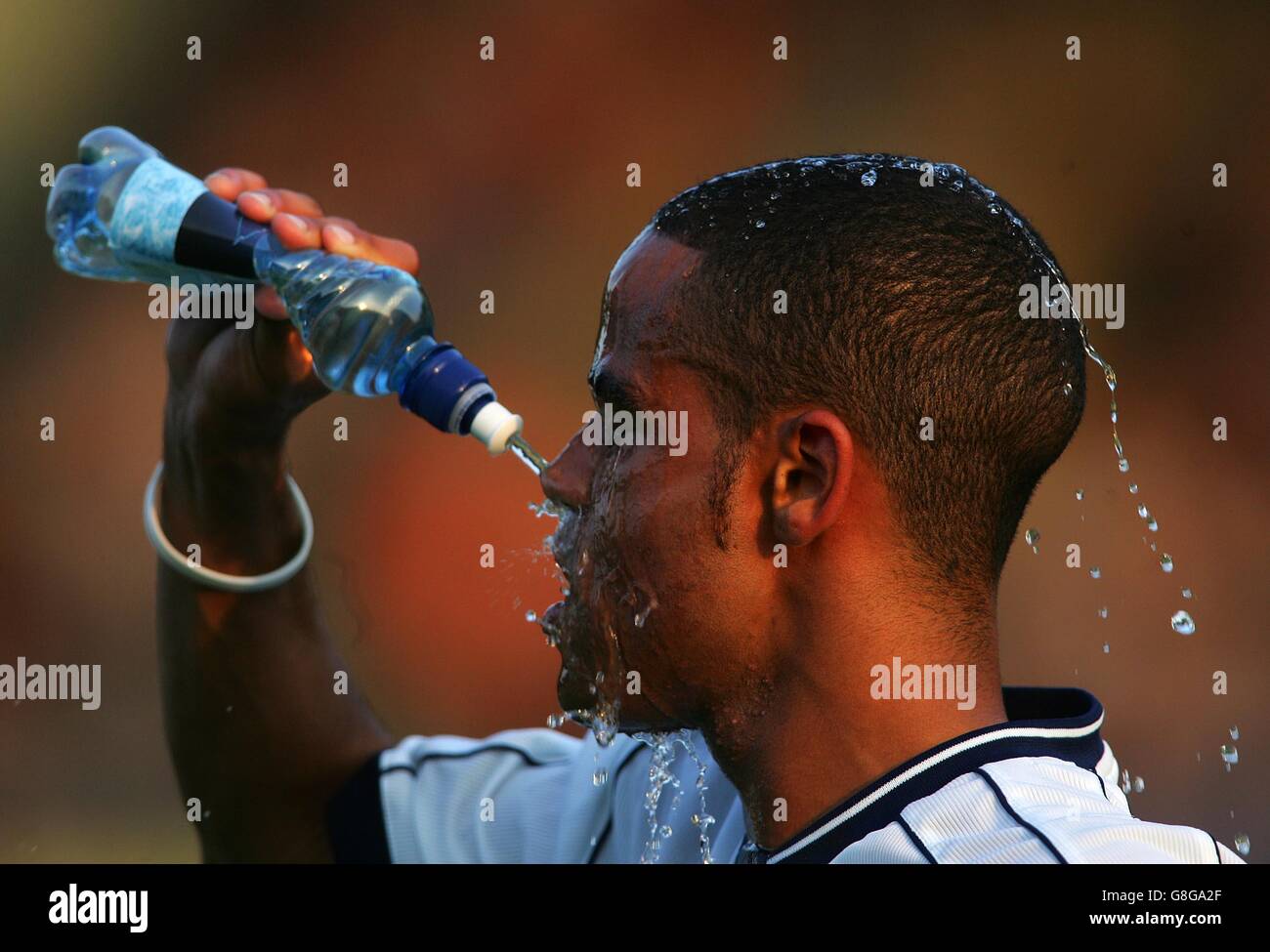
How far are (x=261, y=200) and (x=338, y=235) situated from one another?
0.35 feet

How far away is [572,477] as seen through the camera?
5.28 feet

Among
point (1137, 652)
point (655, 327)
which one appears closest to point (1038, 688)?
point (655, 327)

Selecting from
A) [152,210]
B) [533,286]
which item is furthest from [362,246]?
[533,286]

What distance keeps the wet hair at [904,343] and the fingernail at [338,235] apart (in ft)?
1.78

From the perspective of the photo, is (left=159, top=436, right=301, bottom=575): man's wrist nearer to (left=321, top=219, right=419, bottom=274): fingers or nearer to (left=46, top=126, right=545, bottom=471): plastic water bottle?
(left=46, top=126, right=545, bottom=471): plastic water bottle

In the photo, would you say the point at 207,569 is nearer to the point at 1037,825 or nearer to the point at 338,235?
the point at 338,235

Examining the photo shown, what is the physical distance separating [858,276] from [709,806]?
74cm

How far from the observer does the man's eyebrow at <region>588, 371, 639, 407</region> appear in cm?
153

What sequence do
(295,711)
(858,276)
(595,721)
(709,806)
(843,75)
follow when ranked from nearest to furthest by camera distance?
(858,276), (595,721), (709,806), (295,711), (843,75)

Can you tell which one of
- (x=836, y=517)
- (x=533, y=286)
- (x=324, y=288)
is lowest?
(x=836, y=517)

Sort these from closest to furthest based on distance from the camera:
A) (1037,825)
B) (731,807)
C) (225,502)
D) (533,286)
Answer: (1037,825) < (731,807) < (225,502) < (533,286)

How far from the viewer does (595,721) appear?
160 centimetres

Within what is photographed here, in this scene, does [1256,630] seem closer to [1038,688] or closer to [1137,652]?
[1137,652]

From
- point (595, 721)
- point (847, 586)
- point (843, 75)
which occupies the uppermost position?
point (843, 75)
